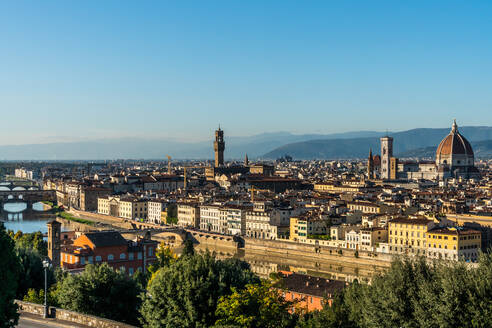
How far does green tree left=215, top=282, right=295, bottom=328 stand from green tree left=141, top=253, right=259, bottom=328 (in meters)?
0.28

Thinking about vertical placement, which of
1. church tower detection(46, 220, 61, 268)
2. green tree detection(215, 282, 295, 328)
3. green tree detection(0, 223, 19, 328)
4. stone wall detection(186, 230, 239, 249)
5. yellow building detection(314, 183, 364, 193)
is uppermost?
green tree detection(0, 223, 19, 328)

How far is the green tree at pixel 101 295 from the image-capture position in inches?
527

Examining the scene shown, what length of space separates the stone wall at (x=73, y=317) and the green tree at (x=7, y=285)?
1289 mm

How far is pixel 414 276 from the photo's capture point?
1176 centimetres

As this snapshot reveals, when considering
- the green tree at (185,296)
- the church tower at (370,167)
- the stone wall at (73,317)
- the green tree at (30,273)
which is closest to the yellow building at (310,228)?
the green tree at (30,273)

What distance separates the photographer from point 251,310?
12000 millimetres

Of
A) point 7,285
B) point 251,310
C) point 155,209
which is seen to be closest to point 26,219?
point 155,209

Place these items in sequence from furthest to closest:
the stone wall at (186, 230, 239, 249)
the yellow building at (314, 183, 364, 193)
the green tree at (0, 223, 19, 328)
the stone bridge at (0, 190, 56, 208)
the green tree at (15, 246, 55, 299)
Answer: the stone bridge at (0, 190, 56, 208) → the yellow building at (314, 183, 364, 193) → the stone wall at (186, 230, 239, 249) → the green tree at (15, 246, 55, 299) → the green tree at (0, 223, 19, 328)

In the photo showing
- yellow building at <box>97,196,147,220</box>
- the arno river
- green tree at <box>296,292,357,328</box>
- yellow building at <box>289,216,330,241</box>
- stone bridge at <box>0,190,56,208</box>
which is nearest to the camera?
green tree at <box>296,292,357,328</box>

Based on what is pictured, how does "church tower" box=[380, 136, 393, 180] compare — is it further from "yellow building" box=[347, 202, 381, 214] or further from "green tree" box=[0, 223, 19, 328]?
"green tree" box=[0, 223, 19, 328]

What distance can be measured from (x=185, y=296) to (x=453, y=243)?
22.1m

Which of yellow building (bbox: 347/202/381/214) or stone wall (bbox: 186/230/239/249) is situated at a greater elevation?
yellow building (bbox: 347/202/381/214)

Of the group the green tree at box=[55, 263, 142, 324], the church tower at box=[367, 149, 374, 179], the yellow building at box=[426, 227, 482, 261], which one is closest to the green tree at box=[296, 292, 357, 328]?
the green tree at box=[55, 263, 142, 324]

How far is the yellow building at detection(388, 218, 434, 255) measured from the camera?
33.1m
